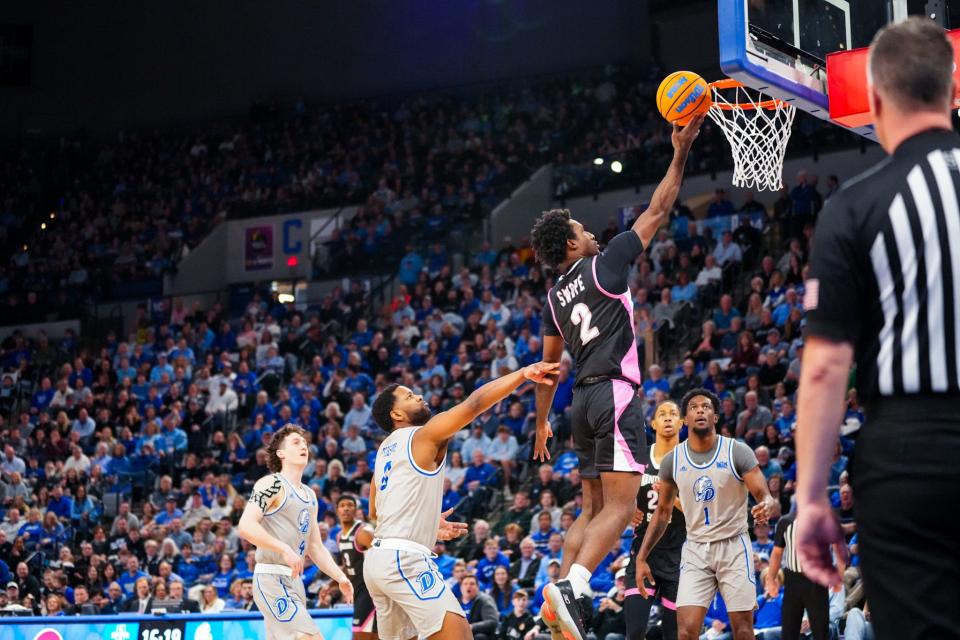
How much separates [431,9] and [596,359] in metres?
26.6

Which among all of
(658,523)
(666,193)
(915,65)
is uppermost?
(666,193)

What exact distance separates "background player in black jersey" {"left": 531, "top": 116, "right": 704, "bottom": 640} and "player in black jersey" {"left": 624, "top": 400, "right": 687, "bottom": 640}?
6.66ft

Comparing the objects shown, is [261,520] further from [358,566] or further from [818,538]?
[818,538]

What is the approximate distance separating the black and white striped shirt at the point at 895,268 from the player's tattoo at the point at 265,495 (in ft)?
21.1

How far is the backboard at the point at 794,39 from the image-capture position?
7992 mm

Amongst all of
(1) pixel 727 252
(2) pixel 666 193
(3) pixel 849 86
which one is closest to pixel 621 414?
(2) pixel 666 193

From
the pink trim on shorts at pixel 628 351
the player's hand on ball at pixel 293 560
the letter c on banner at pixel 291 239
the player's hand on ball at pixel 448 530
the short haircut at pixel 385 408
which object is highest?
the letter c on banner at pixel 291 239

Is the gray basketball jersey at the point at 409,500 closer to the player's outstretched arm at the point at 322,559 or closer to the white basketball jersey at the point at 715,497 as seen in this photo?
the player's outstretched arm at the point at 322,559

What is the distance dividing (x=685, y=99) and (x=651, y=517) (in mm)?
3529

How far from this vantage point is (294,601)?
8836mm

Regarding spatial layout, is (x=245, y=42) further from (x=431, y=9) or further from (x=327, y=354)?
(x=327, y=354)

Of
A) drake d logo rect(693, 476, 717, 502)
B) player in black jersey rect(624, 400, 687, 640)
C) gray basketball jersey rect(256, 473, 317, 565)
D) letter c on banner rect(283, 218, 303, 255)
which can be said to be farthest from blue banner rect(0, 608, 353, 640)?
letter c on banner rect(283, 218, 303, 255)

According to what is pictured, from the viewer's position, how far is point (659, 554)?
956 cm

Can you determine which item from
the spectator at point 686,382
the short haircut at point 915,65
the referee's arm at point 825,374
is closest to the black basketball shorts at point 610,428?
the referee's arm at point 825,374
